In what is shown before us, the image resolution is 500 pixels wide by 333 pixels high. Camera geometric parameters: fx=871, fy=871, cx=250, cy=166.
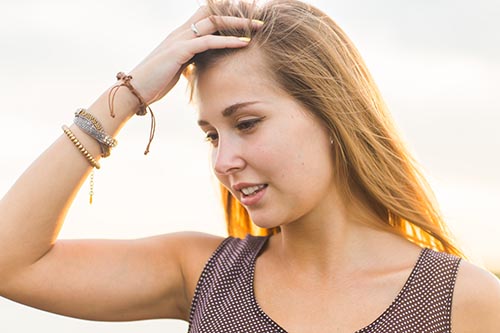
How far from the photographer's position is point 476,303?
263 centimetres

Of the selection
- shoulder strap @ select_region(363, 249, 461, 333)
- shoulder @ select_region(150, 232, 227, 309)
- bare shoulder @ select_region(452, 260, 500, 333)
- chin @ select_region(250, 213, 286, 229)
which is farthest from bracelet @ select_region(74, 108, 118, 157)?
bare shoulder @ select_region(452, 260, 500, 333)

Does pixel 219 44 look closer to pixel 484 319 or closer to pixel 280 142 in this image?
pixel 280 142

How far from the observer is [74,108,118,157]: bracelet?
9.12 ft

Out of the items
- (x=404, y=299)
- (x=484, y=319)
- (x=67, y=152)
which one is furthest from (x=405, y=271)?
(x=67, y=152)

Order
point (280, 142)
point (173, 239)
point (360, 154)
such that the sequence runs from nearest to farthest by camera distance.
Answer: point (280, 142)
point (360, 154)
point (173, 239)

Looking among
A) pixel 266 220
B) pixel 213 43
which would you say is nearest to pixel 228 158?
pixel 266 220

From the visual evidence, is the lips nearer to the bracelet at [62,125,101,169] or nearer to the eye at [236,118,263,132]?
the eye at [236,118,263,132]

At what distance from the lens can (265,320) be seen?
2.78 meters

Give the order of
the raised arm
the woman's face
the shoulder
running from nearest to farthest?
the woman's face, the raised arm, the shoulder

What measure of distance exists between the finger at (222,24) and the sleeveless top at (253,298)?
29.9 inches

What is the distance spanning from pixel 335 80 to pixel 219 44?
1.25 ft

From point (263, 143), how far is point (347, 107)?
328mm

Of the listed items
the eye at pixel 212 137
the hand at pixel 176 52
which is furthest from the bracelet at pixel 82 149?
the eye at pixel 212 137

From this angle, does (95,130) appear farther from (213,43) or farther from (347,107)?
(347,107)
